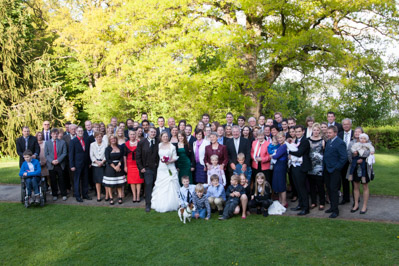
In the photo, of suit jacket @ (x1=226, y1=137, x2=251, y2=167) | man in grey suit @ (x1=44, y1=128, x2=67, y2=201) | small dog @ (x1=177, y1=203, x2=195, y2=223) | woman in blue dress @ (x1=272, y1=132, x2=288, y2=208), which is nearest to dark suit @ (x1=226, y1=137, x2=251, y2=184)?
suit jacket @ (x1=226, y1=137, x2=251, y2=167)

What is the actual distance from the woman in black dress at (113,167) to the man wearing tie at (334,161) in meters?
4.76

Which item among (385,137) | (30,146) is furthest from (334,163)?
(385,137)

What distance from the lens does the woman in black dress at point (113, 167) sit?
7523mm

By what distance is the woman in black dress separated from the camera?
752 cm

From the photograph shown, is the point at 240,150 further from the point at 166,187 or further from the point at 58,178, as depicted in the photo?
the point at 58,178

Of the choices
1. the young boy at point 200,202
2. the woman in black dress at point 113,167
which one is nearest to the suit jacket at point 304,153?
the young boy at point 200,202

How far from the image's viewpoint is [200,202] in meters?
6.26

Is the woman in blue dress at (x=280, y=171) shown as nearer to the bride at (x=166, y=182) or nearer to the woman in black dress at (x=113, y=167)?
the bride at (x=166, y=182)

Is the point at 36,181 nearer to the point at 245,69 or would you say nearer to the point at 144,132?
the point at 144,132

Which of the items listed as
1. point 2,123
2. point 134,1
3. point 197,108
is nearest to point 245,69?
point 197,108

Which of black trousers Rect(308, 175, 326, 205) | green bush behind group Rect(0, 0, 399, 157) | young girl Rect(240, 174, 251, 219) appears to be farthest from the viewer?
green bush behind group Rect(0, 0, 399, 157)

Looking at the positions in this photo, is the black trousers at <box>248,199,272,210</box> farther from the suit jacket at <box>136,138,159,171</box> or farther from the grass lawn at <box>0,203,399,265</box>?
the suit jacket at <box>136,138,159,171</box>

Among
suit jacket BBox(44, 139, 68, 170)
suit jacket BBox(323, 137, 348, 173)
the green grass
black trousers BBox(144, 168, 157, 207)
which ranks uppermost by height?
suit jacket BBox(44, 139, 68, 170)

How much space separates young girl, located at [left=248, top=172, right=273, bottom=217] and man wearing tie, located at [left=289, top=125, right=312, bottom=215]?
0.67m
